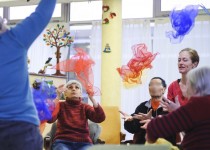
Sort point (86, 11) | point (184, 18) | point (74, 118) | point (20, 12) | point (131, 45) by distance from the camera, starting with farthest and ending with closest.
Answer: point (20, 12) < point (86, 11) < point (131, 45) < point (74, 118) < point (184, 18)

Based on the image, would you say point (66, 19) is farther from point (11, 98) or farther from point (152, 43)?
point (11, 98)

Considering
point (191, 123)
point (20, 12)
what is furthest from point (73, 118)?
point (20, 12)

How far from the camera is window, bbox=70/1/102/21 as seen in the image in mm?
6984

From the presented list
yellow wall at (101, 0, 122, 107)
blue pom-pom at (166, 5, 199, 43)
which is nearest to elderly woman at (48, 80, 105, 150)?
blue pom-pom at (166, 5, 199, 43)

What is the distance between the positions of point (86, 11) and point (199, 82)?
5614 mm

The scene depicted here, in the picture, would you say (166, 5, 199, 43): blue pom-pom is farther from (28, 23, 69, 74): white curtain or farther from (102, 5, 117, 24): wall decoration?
(28, 23, 69, 74): white curtain

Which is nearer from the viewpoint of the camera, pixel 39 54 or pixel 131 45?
pixel 131 45

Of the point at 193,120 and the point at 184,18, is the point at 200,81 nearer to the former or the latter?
the point at 193,120

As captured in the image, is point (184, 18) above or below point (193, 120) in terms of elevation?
above

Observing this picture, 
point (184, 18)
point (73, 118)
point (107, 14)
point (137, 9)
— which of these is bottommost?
point (73, 118)

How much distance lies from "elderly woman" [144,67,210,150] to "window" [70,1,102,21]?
5.33m

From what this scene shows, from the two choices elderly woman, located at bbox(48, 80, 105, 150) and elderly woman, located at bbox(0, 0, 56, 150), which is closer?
elderly woman, located at bbox(0, 0, 56, 150)

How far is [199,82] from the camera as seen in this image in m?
1.77

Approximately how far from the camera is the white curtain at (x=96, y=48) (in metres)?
6.71
